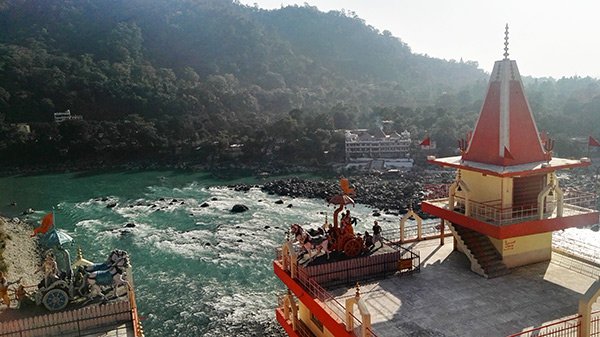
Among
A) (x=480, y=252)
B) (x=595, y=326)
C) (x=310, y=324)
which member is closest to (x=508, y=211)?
(x=480, y=252)

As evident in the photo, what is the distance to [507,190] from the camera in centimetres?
1583

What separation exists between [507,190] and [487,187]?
2.40 feet

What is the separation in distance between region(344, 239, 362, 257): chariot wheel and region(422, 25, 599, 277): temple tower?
3.86 metres

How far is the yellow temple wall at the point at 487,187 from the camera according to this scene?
51.8 feet

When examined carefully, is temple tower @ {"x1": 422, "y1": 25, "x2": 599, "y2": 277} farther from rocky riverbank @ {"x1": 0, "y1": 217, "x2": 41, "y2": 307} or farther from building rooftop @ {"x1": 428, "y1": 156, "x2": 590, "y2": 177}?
rocky riverbank @ {"x1": 0, "y1": 217, "x2": 41, "y2": 307}

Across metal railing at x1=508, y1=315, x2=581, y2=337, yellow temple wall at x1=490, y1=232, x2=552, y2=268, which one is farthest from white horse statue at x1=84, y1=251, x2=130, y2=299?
yellow temple wall at x1=490, y1=232, x2=552, y2=268

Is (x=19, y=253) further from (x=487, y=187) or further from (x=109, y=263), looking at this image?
(x=487, y=187)

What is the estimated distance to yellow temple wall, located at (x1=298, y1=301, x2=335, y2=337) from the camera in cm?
1436

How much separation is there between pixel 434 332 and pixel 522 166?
699 cm

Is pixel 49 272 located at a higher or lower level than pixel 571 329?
higher

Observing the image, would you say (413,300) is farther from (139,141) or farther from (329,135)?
(139,141)

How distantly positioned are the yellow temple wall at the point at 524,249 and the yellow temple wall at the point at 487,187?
1.43 m

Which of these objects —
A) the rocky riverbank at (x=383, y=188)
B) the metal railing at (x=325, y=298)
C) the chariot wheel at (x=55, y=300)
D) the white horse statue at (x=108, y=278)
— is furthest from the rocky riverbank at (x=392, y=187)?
the chariot wheel at (x=55, y=300)

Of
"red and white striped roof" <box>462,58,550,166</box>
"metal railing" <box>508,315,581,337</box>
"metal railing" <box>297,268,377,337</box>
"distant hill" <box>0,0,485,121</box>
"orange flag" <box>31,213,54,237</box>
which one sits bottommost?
"metal railing" <box>508,315,581,337</box>
